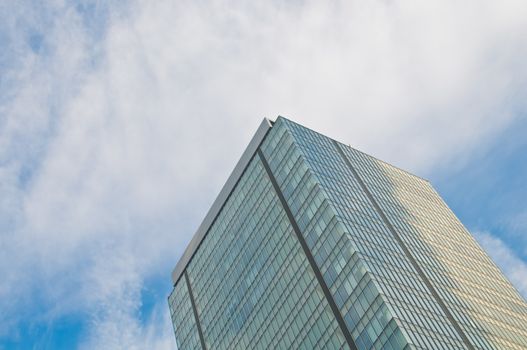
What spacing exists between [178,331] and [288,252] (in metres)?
38.1

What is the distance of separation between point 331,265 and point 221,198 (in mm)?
38185

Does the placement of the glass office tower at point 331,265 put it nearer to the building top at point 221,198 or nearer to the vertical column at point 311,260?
the vertical column at point 311,260

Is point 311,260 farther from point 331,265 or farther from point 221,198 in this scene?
point 221,198

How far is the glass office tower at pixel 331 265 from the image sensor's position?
2862 inches

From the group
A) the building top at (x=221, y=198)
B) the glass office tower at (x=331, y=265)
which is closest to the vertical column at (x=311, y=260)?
the glass office tower at (x=331, y=265)

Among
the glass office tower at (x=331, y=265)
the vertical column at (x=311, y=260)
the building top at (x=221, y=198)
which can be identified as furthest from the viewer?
the building top at (x=221, y=198)

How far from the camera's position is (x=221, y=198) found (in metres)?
112

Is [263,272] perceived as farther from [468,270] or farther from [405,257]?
[468,270]

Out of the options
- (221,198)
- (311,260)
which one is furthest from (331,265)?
(221,198)

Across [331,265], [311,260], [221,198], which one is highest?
[221,198]

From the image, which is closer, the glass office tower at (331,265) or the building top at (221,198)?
the glass office tower at (331,265)

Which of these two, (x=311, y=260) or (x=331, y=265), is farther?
(x=311, y=260)

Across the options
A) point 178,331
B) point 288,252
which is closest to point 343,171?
point 288,252

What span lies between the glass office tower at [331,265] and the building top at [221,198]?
30 cm
